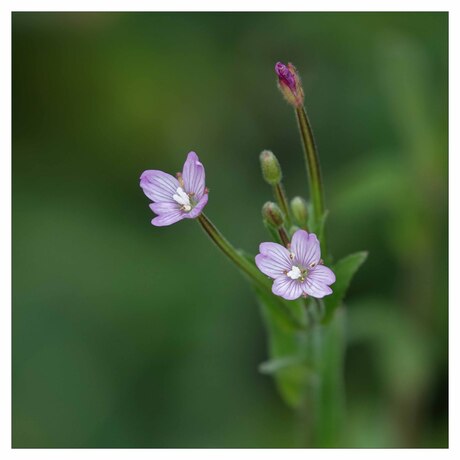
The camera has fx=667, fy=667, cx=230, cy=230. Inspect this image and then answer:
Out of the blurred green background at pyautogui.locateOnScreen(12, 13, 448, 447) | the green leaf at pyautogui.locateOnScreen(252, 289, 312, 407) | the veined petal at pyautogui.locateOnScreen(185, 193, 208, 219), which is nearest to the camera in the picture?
the veined petal at pyautogui.locateOnScreen(185, 193, 208, 219)

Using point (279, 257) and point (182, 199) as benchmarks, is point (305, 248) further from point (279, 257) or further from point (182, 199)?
point (182, 199)

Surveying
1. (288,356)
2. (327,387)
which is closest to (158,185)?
(288,356)

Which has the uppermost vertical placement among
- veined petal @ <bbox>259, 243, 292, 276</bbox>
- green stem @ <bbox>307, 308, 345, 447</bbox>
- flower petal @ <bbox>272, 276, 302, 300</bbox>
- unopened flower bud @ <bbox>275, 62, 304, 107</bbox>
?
unopened flower bud @ <bbox>275, 62, 304, 107</bbox>

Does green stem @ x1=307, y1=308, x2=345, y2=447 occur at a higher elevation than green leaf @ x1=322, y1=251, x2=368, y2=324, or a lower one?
lower

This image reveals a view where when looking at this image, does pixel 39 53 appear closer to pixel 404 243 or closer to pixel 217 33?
pixel 217 33

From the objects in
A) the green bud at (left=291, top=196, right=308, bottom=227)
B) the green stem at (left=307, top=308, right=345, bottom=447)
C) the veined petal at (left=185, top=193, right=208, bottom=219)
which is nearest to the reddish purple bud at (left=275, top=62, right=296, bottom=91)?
the green bud at (left=291, top=196, right=308, bottom=227)

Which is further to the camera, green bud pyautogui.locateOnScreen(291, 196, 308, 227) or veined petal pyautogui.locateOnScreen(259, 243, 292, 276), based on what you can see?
green bud pyautogui.locateOnScreen(291, 196, 308, 227)

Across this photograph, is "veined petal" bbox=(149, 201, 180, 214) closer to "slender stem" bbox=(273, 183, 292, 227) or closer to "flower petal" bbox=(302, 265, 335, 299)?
"slender stem" bbox=(273, 183, 292, 227)
